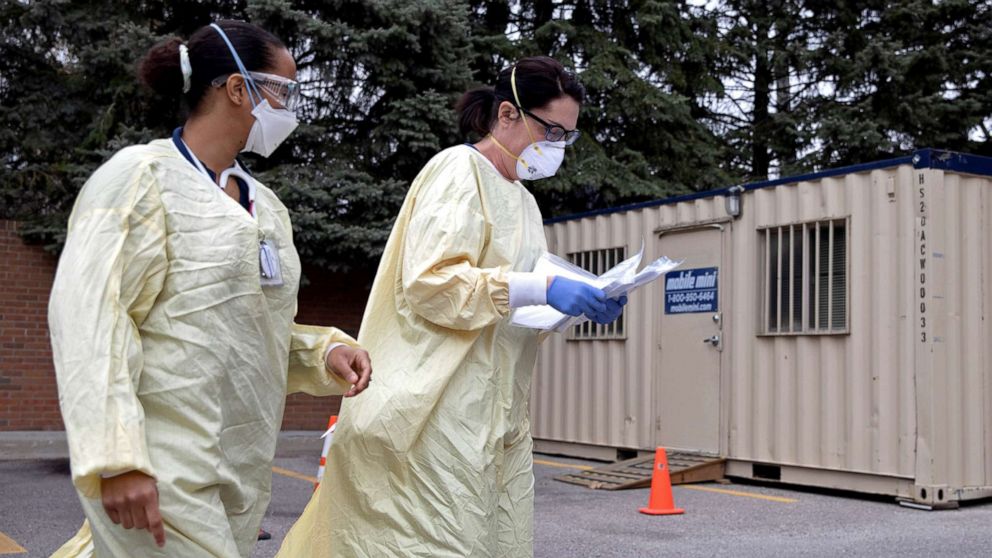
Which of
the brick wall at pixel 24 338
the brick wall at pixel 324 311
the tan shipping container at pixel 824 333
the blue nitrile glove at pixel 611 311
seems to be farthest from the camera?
the brick wall at pixel 324 311

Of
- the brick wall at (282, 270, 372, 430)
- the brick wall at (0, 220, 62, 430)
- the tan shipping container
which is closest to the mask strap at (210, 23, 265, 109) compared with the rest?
the tan shipping container

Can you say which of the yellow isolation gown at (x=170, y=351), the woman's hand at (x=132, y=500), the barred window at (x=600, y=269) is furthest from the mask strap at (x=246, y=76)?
the barred window at (x=600, y=269)

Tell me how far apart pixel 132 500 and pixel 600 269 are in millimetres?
10403

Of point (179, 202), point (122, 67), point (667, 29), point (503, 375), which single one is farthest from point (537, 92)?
point (667, 29)

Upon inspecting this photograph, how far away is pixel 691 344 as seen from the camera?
11.1 meters

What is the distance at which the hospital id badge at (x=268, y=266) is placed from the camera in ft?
8.43

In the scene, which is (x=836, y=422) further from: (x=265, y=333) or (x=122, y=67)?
(x=122, y=67)

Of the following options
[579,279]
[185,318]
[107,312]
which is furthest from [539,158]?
[107,312]

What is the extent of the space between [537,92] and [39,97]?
12.6 meters

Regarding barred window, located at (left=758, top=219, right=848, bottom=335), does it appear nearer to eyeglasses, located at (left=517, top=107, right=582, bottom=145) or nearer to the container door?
the container door

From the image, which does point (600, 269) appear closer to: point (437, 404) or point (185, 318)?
point (437, 404)

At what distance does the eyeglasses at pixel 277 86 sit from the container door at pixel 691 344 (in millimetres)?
8039

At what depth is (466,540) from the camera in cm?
311

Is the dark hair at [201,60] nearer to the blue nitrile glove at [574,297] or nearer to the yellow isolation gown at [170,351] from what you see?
the yellow isolation gown at [170,351]
